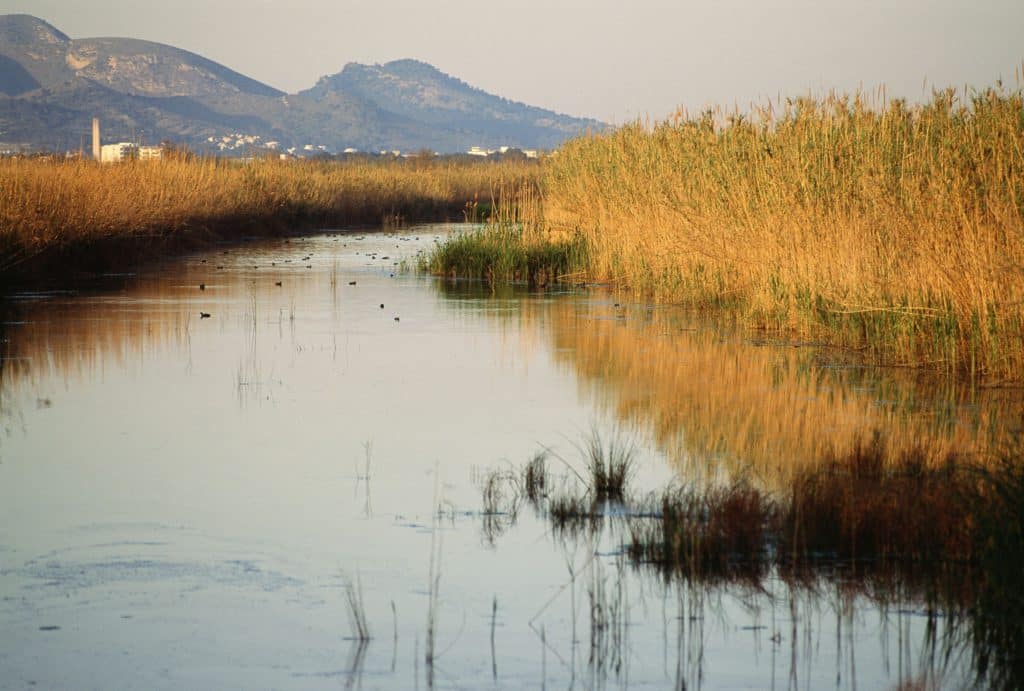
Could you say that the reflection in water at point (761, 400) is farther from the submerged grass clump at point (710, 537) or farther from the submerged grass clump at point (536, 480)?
the submerged grass clump at point (710, 537)

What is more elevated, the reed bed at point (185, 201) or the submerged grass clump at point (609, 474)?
the reed bed at point (185, 201)

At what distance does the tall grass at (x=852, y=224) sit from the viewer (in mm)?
11320

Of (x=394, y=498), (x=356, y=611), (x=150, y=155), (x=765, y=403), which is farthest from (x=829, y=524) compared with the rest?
(x=150, y=155)

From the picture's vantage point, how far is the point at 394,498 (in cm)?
750

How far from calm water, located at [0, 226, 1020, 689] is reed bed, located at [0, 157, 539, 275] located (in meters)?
4.23

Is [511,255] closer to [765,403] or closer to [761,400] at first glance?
[761,400]

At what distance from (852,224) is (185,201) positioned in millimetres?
19305

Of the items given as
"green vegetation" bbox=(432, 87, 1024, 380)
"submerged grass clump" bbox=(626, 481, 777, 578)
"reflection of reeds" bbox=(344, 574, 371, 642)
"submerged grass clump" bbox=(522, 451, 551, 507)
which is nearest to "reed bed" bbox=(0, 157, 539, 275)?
"green vegetation" bbox=(432, 87, 1024, 380)

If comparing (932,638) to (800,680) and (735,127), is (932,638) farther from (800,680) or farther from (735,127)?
(735,127)

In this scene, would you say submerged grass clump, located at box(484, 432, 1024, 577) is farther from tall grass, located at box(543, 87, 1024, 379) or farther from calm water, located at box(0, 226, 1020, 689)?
tall grass, located at box(543, 87, 1024, 379)

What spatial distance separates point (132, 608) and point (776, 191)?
35.4 feet

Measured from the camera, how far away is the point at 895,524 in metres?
6.18

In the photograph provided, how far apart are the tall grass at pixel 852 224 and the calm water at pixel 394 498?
679 mm

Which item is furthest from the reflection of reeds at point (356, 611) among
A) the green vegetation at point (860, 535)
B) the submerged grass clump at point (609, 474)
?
the submerged grass clump at point (609, 474)
